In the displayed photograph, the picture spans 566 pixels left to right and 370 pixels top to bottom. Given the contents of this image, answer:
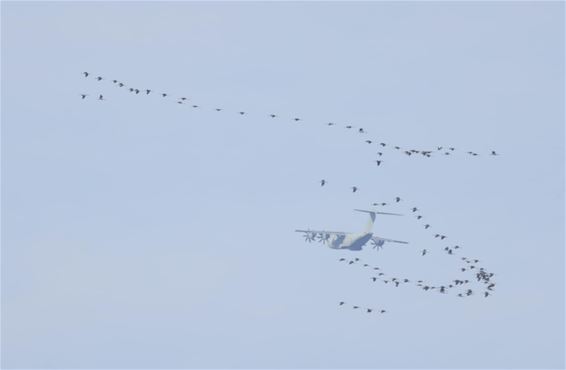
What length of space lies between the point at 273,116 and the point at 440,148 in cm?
2533

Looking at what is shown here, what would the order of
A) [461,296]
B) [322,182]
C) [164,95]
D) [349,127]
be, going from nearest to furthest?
[349,127], [164,95], [322,182], [461,296]

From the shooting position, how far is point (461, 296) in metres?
197

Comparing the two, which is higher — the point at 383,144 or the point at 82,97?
the point at 82,97

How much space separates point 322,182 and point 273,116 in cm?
2528

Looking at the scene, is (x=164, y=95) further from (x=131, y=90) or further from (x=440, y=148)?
(x=440, y=148)

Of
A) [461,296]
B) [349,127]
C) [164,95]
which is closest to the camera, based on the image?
[349,127]

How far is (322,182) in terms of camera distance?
607 ft

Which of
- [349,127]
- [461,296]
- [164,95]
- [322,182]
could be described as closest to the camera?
[349,127]

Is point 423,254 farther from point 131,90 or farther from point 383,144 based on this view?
point 131,90

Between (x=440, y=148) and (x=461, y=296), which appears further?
(x=461, y=296)

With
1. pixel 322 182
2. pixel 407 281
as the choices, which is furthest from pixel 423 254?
pixel 322 182

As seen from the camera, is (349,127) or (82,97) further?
(82,97)

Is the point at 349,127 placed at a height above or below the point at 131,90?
below

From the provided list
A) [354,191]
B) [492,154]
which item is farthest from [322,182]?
[492,154]
